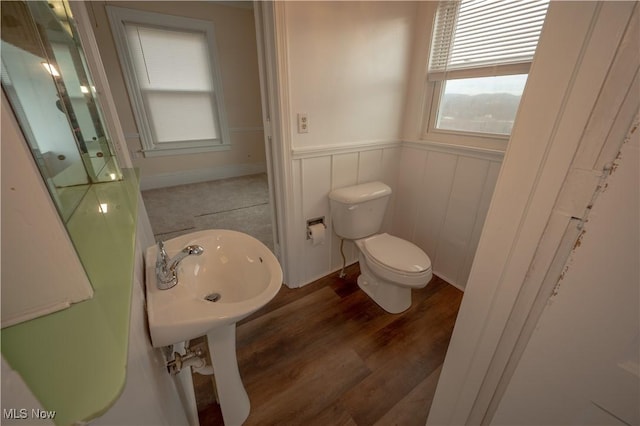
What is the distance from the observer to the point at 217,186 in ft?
12.8

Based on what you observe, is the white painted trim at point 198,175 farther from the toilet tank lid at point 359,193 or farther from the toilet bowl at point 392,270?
the toilet bowl at point 392,270

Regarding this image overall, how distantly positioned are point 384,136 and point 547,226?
4.76ft

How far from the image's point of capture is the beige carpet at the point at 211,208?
2.65 m

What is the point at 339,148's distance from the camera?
164 cm

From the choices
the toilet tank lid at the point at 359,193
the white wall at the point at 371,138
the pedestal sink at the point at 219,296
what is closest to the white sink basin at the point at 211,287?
the pedestal sink at the point at 219,296

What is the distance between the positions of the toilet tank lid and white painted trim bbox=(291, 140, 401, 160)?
10.1 inches

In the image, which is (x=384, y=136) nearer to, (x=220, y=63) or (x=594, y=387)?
(x=594, y=387)

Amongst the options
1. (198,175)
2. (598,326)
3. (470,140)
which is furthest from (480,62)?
(198,175)

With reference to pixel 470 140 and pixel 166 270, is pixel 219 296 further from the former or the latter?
pixel 470 140

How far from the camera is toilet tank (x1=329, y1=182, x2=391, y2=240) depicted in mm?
1649

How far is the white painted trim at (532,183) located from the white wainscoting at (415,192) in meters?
1.10

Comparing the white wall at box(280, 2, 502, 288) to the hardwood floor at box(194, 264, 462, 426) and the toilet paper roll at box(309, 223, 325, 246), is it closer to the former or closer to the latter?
the toilet paper roll at box(309, 223, 325, 246)

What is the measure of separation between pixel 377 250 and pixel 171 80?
3.73m

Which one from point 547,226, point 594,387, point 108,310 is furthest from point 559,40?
point 108,310
